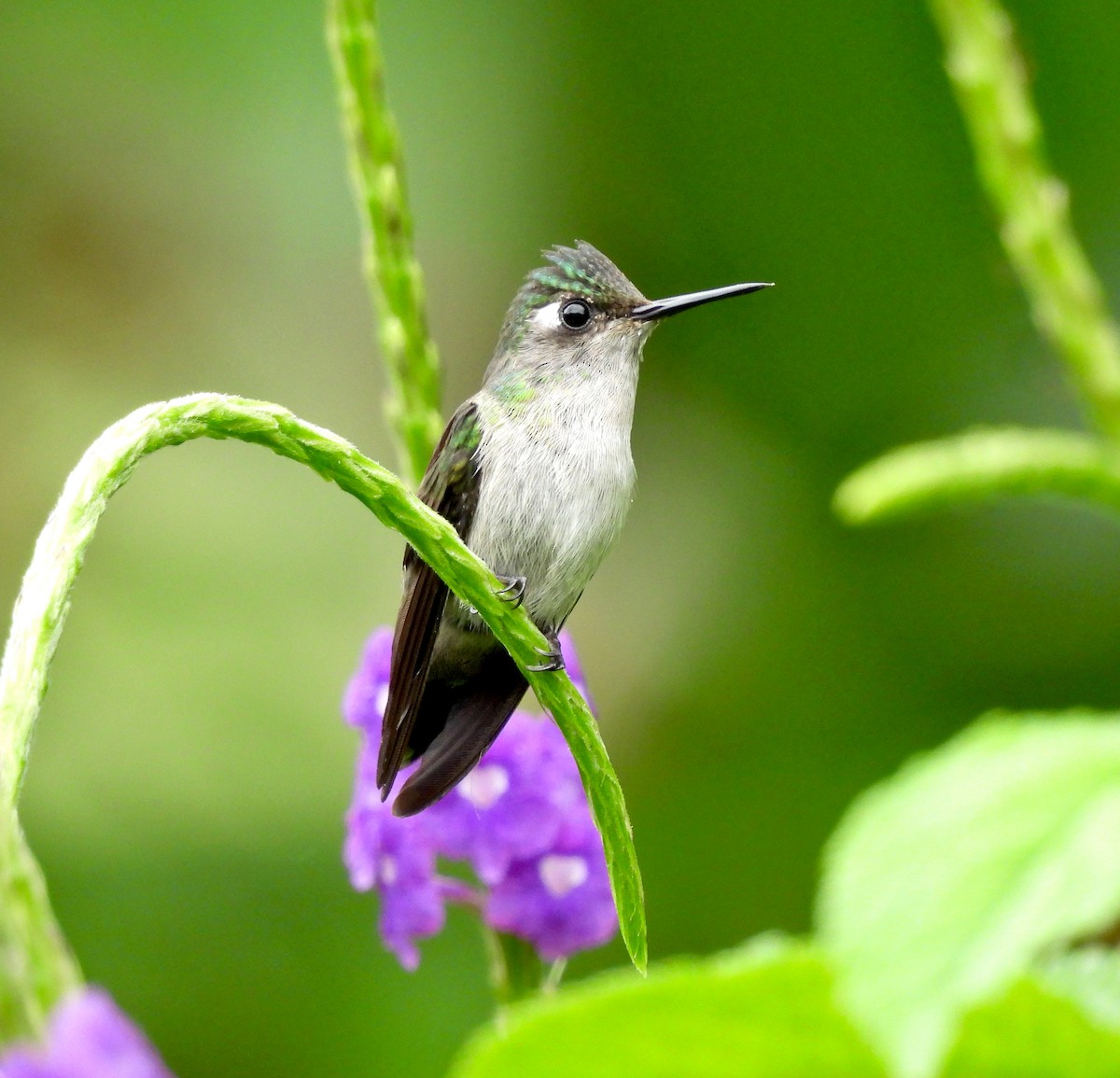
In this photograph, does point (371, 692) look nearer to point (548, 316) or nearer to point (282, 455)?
point (282, 455)

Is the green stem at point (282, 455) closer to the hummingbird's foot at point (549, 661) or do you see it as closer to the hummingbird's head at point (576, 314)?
the hummingbird's foot at point (549, 661)

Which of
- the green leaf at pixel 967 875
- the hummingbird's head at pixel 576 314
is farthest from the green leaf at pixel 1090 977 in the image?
the hummingbird's head at pixel 576 314

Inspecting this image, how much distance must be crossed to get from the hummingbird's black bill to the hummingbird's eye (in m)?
0.05

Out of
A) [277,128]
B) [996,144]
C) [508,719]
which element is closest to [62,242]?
[277,128]

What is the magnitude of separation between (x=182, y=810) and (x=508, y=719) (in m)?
2.52

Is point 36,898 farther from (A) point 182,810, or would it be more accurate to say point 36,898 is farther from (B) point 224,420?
(A) point 182,810

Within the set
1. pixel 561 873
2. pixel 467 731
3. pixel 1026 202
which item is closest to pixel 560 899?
pixel 561 873

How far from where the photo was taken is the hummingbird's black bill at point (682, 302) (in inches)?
47.8

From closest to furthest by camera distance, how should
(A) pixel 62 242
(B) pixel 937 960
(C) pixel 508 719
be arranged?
(C) pixel 508 719 < (B) pixel 937 960 < (A) pixel 62 242

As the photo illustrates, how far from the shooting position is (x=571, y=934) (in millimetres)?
1049

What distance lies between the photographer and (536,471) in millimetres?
1430

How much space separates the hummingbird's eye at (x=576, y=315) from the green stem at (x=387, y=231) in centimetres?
57

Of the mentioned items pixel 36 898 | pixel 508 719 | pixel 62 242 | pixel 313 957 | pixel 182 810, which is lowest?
pixel 313 957

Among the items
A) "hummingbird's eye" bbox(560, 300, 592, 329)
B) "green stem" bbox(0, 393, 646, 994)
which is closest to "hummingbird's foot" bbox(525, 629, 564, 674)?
"green stem" bbox(0, 393, 646, 994)
